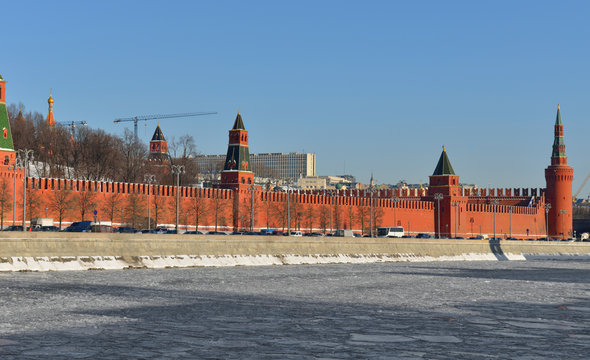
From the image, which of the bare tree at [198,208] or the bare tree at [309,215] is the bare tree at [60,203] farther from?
the bare tree at [309,215]

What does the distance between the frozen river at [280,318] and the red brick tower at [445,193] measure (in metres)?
66.7

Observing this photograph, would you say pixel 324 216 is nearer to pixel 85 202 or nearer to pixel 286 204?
pixel 286 204

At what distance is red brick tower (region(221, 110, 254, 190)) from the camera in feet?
264

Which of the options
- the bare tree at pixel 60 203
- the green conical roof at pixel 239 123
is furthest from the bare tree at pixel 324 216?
the bare tree at pixel 60 203

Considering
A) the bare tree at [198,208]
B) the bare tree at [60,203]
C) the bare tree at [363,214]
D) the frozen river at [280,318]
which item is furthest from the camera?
the bare tree at [363,214]

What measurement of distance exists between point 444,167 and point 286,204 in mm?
28685

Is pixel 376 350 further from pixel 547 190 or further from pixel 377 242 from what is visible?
pixel 547 190

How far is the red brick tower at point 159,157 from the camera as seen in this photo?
106438mm

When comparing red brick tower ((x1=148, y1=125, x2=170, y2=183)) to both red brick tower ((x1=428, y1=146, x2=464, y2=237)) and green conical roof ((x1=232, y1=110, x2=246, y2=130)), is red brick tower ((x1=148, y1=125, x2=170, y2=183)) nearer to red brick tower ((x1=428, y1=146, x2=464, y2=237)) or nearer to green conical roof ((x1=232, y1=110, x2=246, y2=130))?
green conical roof ((x1=232, y1=110, x2=246, y2=130))

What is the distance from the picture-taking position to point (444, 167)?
4035 inches

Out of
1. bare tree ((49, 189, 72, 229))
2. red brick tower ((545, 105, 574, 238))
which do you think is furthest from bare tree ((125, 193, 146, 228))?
red brick tower ((545, 105, 574, 238))

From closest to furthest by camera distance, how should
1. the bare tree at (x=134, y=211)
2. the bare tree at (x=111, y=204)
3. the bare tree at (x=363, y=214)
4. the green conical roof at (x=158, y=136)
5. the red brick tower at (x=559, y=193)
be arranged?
the bare tree at (x=111, y=204) → the bare tree at (x=134, y=211) → the bare tree at (x=363, y=214) → the red brick tower at (x=559, y=193) → the green conical roof at (x=158, y=136)

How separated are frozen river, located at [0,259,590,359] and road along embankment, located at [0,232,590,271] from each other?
1613 millimetres

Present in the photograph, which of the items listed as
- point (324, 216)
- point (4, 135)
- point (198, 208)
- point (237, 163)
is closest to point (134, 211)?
point (198, 208)
